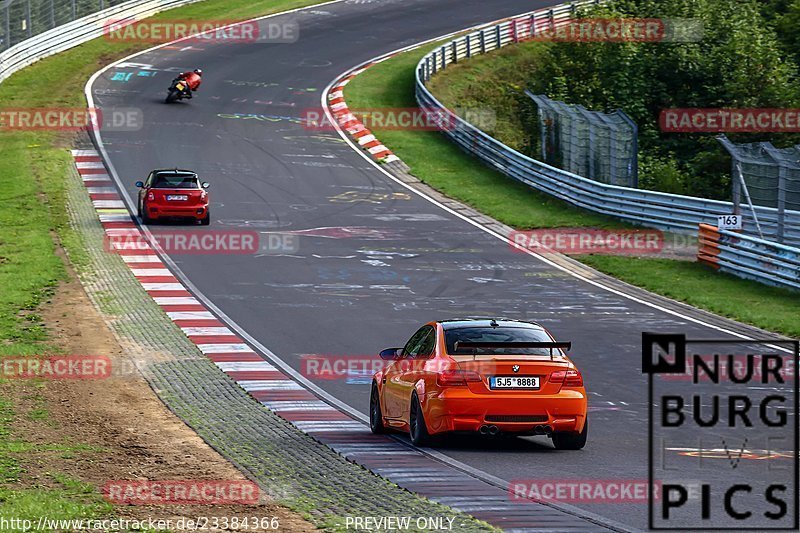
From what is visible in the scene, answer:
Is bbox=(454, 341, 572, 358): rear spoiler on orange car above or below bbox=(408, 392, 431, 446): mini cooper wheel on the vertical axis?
above

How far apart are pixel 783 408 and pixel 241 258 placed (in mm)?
15092

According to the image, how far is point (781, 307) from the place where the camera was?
2461 cm

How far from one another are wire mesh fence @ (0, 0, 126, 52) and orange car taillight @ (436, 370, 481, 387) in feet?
128

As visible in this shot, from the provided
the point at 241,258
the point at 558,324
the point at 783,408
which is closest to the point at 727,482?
the point at 783,408

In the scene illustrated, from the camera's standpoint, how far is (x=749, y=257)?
27.7 metres

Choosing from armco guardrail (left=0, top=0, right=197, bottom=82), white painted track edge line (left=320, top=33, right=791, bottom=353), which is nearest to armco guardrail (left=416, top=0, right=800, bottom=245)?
white painted track edge line (left=320, top=33, right=791, bottom=353)

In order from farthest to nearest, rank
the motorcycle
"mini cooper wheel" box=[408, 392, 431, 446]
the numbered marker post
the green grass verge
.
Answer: the motorcycle → the green grass verge → the numbered marker post → "mini cooper wheel" box=[408, 392, 431, 446]

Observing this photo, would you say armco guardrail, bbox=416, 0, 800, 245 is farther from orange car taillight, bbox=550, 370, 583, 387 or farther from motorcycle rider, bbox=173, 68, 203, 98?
orange car taillight, bbox=550, 370, 583, 387

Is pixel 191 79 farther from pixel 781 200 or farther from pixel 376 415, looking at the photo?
pixel 376 415

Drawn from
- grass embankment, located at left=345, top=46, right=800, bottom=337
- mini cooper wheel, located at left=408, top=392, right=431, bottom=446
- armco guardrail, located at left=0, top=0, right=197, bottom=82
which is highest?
armco guardrail, located at left=0, top=0, right=197, bottom=82

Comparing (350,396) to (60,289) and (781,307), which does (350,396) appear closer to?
(60,289)

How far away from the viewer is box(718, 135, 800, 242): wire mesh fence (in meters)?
26.9

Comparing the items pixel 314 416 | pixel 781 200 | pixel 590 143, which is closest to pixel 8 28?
pixel 590 143

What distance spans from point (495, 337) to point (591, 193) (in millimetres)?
22598
